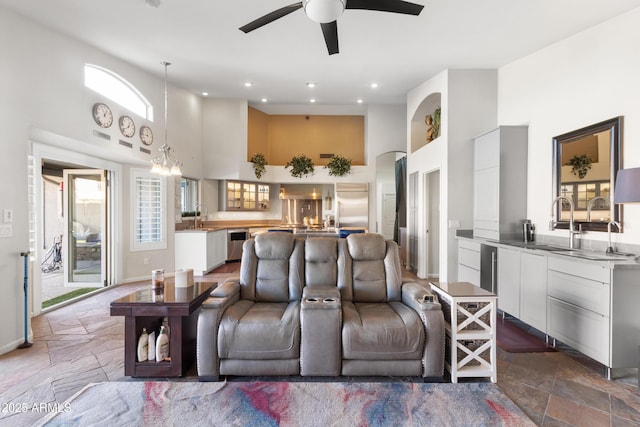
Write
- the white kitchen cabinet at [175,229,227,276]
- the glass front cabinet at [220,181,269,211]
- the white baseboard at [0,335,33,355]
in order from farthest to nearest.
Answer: the glass front cabinet at [220,181,269,211]
the white kitchen cabinet at [175,229,227,276]
the white baseboard at [0,335,33,355]

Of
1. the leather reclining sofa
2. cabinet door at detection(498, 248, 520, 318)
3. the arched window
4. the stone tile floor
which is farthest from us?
the arched window

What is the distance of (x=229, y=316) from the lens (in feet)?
7.64

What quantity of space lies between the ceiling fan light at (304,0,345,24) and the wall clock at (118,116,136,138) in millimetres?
3898

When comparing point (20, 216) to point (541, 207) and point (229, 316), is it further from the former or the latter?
point (541, 207)

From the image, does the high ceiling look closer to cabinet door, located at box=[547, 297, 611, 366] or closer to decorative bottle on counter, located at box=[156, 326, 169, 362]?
cabinet door, located at box=[547, 297, 611, 366]

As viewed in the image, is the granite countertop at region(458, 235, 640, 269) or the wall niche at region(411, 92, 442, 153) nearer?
the granite countertop at region(458, 235, 640, 269)

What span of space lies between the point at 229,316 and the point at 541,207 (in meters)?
4.02

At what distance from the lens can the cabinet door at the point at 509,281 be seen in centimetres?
338

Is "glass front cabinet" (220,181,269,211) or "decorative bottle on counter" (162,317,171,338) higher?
"glass front cabinet" (220,181,269,211)

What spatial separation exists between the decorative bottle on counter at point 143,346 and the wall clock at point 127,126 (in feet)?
11.9

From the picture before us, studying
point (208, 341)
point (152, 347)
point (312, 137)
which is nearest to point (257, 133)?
point (312, 137)

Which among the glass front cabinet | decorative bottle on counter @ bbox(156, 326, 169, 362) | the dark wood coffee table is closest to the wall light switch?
the dark wood coffee table

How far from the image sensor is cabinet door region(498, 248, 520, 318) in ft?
11.1

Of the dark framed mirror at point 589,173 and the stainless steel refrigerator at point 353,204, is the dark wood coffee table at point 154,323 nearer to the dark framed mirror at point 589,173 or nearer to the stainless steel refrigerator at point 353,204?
the dark framed mirror at point 589,173
